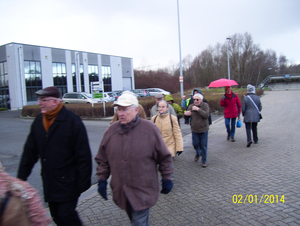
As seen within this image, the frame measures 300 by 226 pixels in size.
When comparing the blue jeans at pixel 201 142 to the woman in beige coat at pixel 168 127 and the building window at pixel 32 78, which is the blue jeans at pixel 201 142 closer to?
the woman in beige coat at pixel 168 127

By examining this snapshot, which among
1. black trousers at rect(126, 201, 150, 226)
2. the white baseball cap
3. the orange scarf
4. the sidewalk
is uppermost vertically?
the white baseball cap

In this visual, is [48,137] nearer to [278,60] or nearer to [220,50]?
[220,50]

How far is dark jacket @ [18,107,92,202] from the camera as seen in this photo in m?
2.57

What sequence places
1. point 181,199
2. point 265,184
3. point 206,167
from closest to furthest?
point 181,199 → point 265,184 → point 206,167

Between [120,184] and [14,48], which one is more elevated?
[14,48]

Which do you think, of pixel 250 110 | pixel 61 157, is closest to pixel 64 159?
pixel 61 157

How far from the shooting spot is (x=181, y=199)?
416cm

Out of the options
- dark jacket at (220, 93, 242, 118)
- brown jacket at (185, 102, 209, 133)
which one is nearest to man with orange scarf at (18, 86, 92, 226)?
brown jacket at (185, 102, 209, 133)

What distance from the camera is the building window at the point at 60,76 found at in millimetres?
38969

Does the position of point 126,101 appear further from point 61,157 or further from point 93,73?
point 93,73

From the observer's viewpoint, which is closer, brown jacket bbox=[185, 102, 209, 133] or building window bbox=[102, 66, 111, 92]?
brown jacket bbox=[185, 102, 209, 133]

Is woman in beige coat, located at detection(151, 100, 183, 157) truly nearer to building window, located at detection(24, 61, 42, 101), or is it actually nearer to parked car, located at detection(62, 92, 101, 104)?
parked car, located at detection(62, 92, 101, 104)

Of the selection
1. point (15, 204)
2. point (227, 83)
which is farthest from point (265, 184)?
point (227, 83)

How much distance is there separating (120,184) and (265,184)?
129 inches
